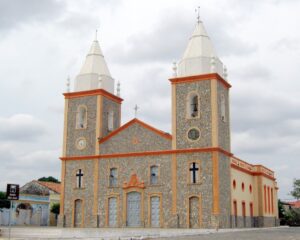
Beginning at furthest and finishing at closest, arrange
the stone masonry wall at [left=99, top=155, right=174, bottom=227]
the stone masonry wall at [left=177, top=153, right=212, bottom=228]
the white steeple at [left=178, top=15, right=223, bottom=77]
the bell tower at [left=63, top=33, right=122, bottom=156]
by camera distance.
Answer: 1. the bell tower at [left=63, top=33, right=122, bottom=156]
2. the white steeple at [left=178, top=15, right=223, bottom=77]
3. the stone masonry wall at [left=99, top=155, right=174, bottom=227]
4. the stone masonry wall at [left=177, top=153, right=212, bottom=228]

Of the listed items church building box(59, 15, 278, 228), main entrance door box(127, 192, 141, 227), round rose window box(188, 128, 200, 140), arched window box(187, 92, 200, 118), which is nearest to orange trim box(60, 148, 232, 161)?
church building box(59, 15, 278, 228)

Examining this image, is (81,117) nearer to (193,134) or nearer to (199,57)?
(193,134)

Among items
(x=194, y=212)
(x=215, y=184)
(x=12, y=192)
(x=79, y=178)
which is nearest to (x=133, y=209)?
(x=194, y=212)

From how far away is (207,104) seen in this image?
34531 mm

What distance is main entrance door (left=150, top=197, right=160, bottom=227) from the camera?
34.7 m

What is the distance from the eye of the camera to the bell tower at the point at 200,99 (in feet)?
112

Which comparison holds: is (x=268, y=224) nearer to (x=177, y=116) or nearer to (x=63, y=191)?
(x=177, y=116)

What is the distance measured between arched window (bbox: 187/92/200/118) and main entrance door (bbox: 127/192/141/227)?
7.22m

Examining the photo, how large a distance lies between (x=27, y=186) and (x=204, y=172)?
92.1ft

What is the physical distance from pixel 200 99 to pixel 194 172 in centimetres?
534

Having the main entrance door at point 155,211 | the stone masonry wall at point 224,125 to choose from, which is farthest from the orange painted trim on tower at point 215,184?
the main entrance door at point 155,211

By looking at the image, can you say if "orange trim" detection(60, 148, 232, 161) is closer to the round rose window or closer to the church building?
the church building

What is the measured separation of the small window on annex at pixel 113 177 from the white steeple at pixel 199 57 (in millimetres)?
9019

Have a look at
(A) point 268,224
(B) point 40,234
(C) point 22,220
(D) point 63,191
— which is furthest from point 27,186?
(A) point 268,224
